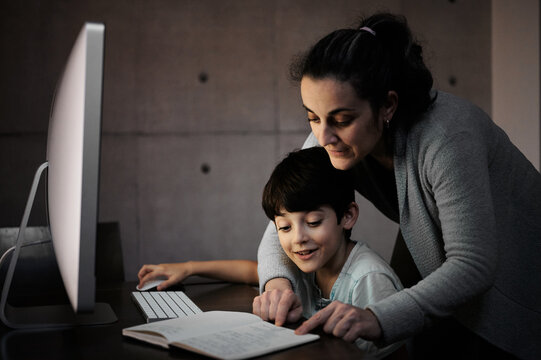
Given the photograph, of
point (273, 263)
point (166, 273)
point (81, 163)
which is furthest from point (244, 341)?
point (166, 273)

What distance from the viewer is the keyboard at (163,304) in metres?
1.18

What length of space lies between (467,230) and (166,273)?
87cm

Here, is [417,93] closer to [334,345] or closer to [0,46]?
[334,345]

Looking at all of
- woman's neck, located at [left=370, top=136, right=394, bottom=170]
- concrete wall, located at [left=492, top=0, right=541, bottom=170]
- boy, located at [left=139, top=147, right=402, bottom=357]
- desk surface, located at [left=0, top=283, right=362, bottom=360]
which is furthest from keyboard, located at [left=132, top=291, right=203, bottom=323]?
concrete wall, located at [left=492, top=0, right=541, bottom=170]

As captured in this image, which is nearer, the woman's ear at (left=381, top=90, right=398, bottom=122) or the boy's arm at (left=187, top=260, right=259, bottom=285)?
the woman's ear at (left=381, top=90, right=398, bottom=122)

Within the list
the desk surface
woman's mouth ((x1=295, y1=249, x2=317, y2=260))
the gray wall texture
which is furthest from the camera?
the gray wall texture

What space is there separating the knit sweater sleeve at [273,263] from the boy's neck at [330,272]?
112 mm

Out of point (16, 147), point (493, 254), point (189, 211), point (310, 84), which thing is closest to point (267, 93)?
point (189, 211)

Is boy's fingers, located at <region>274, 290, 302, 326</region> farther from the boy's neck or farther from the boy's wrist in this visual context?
the boy's wrist

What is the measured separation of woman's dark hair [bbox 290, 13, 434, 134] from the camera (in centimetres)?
121

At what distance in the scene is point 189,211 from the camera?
3480mm

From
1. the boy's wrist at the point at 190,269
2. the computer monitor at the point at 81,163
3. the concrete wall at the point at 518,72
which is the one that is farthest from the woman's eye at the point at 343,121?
the concrete wall at the point at 518,72

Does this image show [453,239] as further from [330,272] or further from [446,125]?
[330,272]

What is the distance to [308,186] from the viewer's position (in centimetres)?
143
